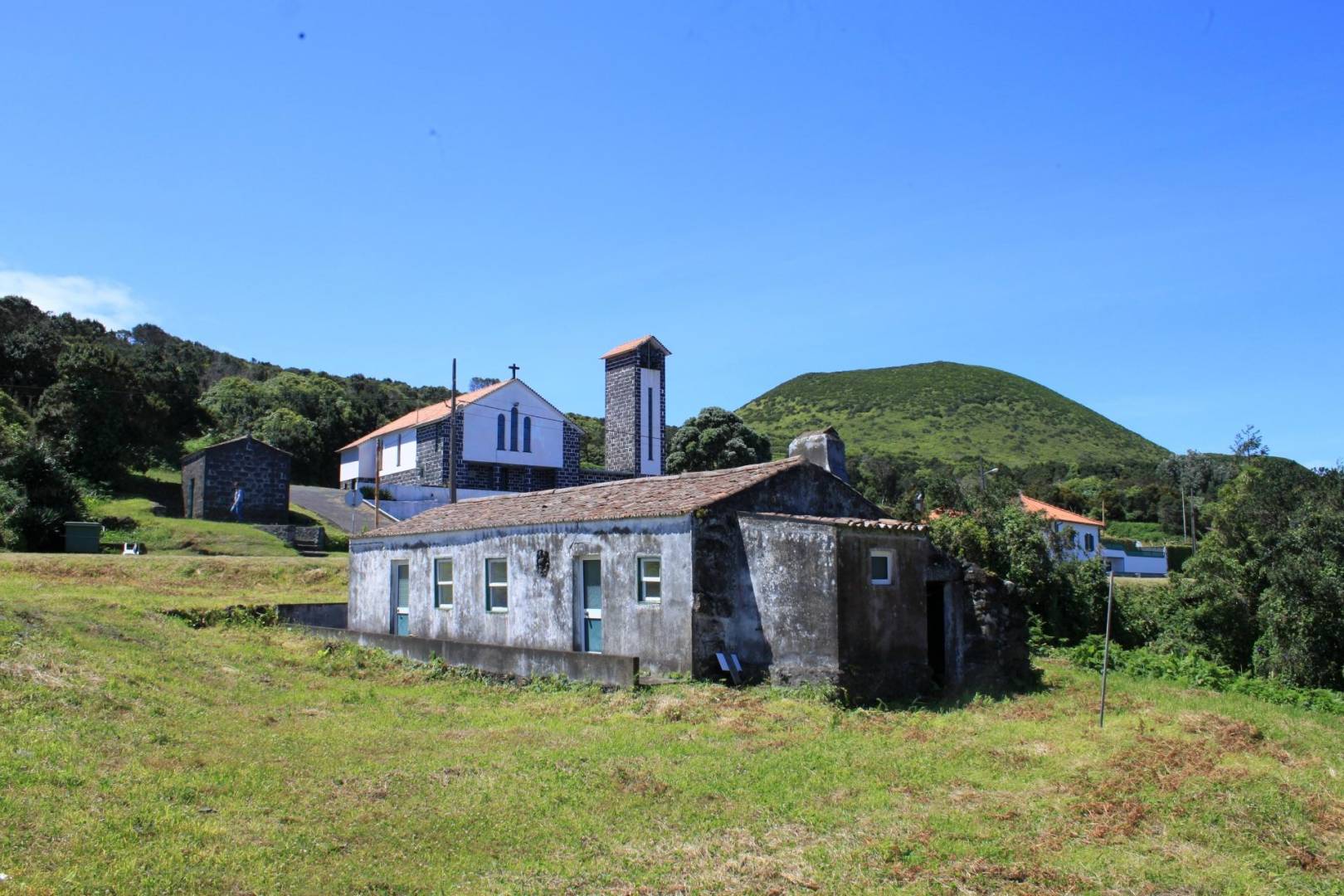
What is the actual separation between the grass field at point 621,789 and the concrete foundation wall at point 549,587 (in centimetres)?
139

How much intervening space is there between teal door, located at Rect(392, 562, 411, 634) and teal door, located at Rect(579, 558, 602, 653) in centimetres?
674

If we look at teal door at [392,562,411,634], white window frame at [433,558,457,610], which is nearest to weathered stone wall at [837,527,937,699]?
white window frame at [433,558,457,610]

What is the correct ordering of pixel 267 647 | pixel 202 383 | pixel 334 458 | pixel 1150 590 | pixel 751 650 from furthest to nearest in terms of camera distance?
pixel 202 383, pixel 334 458, pixel 1150 590, pixel 267 647, pixel 751 650

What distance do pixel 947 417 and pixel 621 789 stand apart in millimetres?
112382

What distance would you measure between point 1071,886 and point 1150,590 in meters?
27.2

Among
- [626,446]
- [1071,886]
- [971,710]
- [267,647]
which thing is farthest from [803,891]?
[626,446]

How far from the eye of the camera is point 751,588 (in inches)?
623

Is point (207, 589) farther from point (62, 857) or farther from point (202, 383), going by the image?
point (202, 383)

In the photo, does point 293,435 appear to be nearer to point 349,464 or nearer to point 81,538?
→ point 349,464

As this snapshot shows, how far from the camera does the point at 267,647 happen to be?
65.6 ft

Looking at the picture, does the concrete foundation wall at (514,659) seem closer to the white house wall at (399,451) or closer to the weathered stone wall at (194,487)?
the weathered stone wall at (194,487)

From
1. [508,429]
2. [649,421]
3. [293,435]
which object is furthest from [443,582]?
[293,435]

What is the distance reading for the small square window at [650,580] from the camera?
1631 centimetres

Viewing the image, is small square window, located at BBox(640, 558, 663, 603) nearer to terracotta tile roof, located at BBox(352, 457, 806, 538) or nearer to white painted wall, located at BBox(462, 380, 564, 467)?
terracotta tile roof, located at BBox(352, 457, 806, 538)
